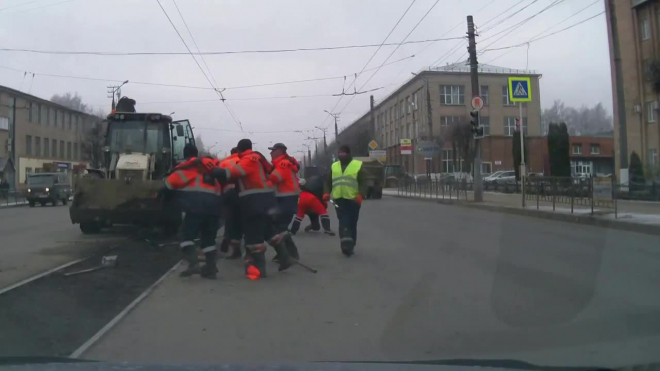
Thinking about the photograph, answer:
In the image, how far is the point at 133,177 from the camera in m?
15.0

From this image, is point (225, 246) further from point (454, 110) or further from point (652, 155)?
point (454, 110)

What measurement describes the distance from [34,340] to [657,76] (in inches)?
1261

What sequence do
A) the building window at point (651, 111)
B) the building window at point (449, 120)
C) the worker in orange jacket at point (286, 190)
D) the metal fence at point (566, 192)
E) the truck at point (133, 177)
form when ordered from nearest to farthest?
1. the worker in orange jacket at point (286, 190)
2. the truck at point (133, 177)
3. the metal fence at point (566, 192)
4. the building window at point (651, 111)
5. the building window at point (449, 120)

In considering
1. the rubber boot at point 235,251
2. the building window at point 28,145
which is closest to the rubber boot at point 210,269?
the rubber boot at point 235,251

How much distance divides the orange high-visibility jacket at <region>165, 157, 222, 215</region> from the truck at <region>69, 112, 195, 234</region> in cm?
395

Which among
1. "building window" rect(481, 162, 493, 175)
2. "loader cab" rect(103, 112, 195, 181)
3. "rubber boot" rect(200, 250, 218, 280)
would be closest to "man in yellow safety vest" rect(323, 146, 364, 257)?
"rubber boot" rect(200, 250, 218, 280)

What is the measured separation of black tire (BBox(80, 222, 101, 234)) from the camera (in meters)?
14.8

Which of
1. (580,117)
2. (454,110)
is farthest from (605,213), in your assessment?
(580,117)

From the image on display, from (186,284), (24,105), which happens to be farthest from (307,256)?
(24,105)

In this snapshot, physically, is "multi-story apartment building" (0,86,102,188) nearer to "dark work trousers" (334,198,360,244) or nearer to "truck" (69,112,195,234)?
"truck" (69,112,195,234)

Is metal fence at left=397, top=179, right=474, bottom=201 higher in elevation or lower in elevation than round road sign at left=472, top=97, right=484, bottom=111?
lower

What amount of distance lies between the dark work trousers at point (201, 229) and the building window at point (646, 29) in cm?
3165

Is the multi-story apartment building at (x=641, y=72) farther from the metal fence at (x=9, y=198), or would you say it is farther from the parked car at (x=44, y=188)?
the metal fence at (x=9, y=198)

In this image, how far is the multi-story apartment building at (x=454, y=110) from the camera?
45344 millimetres
